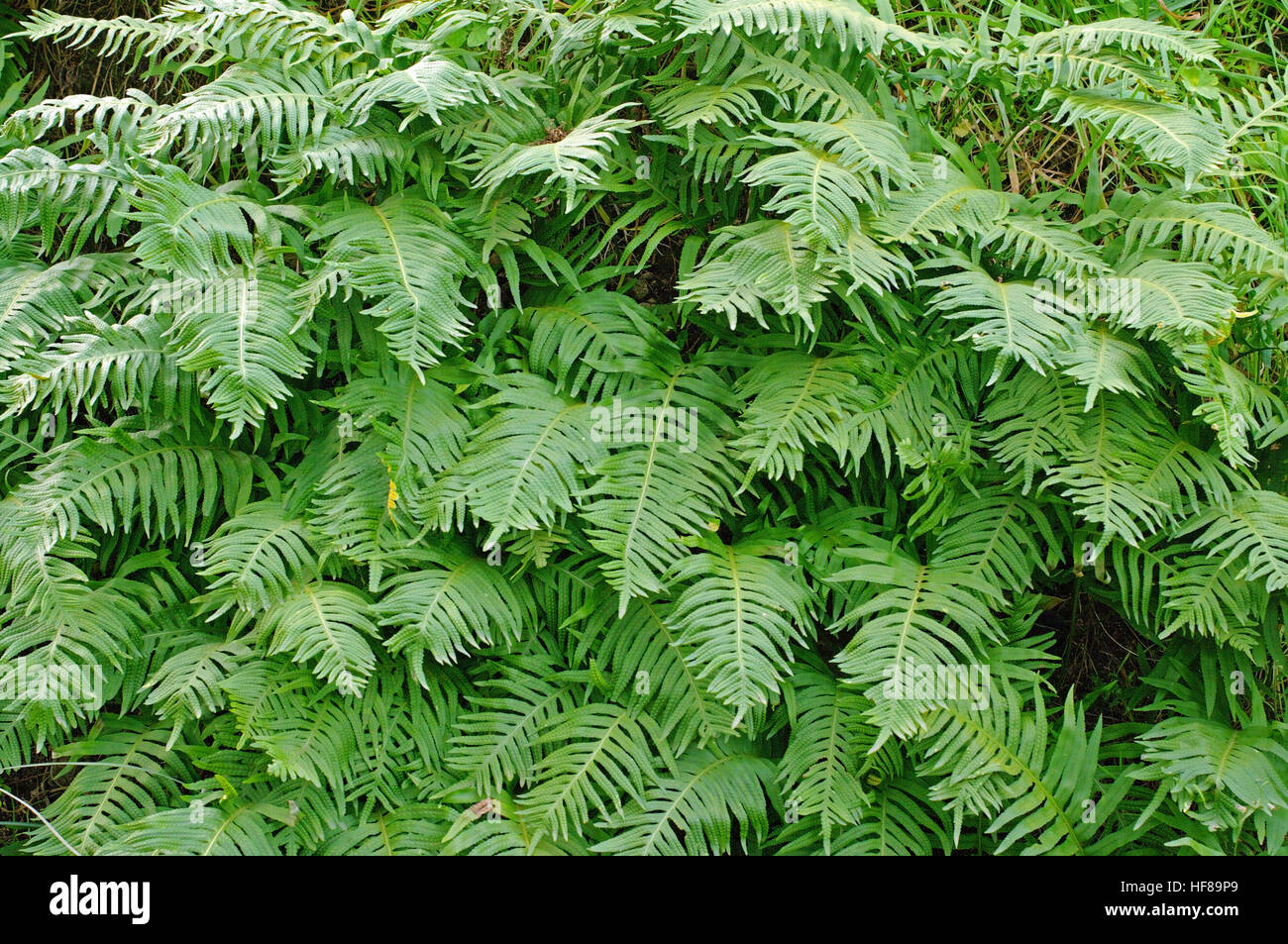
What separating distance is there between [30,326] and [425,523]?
1142 mm

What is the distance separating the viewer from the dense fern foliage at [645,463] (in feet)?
7.22

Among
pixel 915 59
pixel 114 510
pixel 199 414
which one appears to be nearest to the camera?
pixel 199 414

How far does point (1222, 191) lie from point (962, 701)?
1.61m

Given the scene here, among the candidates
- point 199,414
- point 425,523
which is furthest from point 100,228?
point 425,523

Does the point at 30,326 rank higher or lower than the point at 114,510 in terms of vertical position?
higher

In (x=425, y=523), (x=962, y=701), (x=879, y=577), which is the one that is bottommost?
(x=962, y=701)

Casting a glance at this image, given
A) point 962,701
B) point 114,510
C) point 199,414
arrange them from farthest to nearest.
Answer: point 114,510 < point 199,414 < point 962,701

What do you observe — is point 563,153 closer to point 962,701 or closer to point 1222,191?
point 962,701

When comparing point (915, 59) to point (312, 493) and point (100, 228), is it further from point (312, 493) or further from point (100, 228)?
point (100, 228)

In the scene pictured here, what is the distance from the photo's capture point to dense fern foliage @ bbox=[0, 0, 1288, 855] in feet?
7.22

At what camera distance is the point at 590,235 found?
8.70ft

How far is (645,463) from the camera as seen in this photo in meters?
2.29

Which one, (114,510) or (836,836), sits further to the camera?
(114,510)

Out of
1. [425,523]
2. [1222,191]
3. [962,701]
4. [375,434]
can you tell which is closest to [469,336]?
[375,434]
